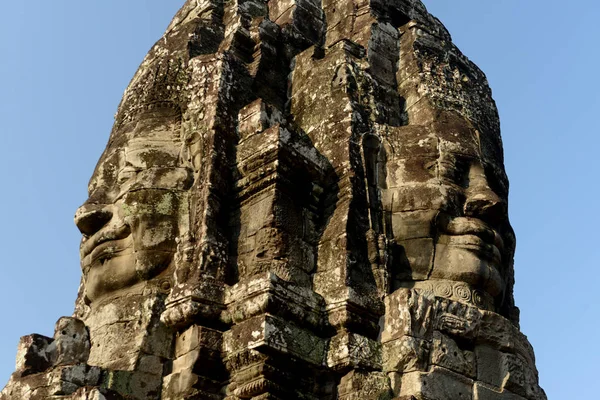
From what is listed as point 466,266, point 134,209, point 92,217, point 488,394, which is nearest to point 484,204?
point 466,266

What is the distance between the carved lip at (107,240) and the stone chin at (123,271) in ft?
0.29

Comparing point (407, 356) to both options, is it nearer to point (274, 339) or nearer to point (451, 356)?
point (451, 356)

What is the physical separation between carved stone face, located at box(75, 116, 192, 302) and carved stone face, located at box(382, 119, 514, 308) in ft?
7.25

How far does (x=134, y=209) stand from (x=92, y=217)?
56 centimetres

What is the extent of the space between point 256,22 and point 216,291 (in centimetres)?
382

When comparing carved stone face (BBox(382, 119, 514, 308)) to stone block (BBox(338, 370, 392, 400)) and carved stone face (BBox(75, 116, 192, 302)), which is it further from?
carved stone face (BBox(75, 116, 192, 302))

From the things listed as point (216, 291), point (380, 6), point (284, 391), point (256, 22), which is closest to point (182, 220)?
point (216, 291)

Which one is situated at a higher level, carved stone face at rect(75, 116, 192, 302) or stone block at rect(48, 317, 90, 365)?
carved stone face at rect(75, 116, 192, 302)

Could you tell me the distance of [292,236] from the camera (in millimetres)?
8453

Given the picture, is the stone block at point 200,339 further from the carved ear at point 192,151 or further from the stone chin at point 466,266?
the stone chin at point 466,266

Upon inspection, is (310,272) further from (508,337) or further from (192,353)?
(508,337)

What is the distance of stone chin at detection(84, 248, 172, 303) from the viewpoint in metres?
8.66

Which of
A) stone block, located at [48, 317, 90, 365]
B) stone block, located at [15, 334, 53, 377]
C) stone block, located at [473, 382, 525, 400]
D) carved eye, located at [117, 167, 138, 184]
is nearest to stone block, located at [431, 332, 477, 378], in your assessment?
stone block, located at [473, 382, 525, 400]

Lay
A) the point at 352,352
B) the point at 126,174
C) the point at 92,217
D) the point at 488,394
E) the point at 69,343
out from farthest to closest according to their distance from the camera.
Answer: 1. the point at 126,174
2. the point at 92,217
3. the point at 69,343
4. the point at 488,394
5. the point at 352,352
